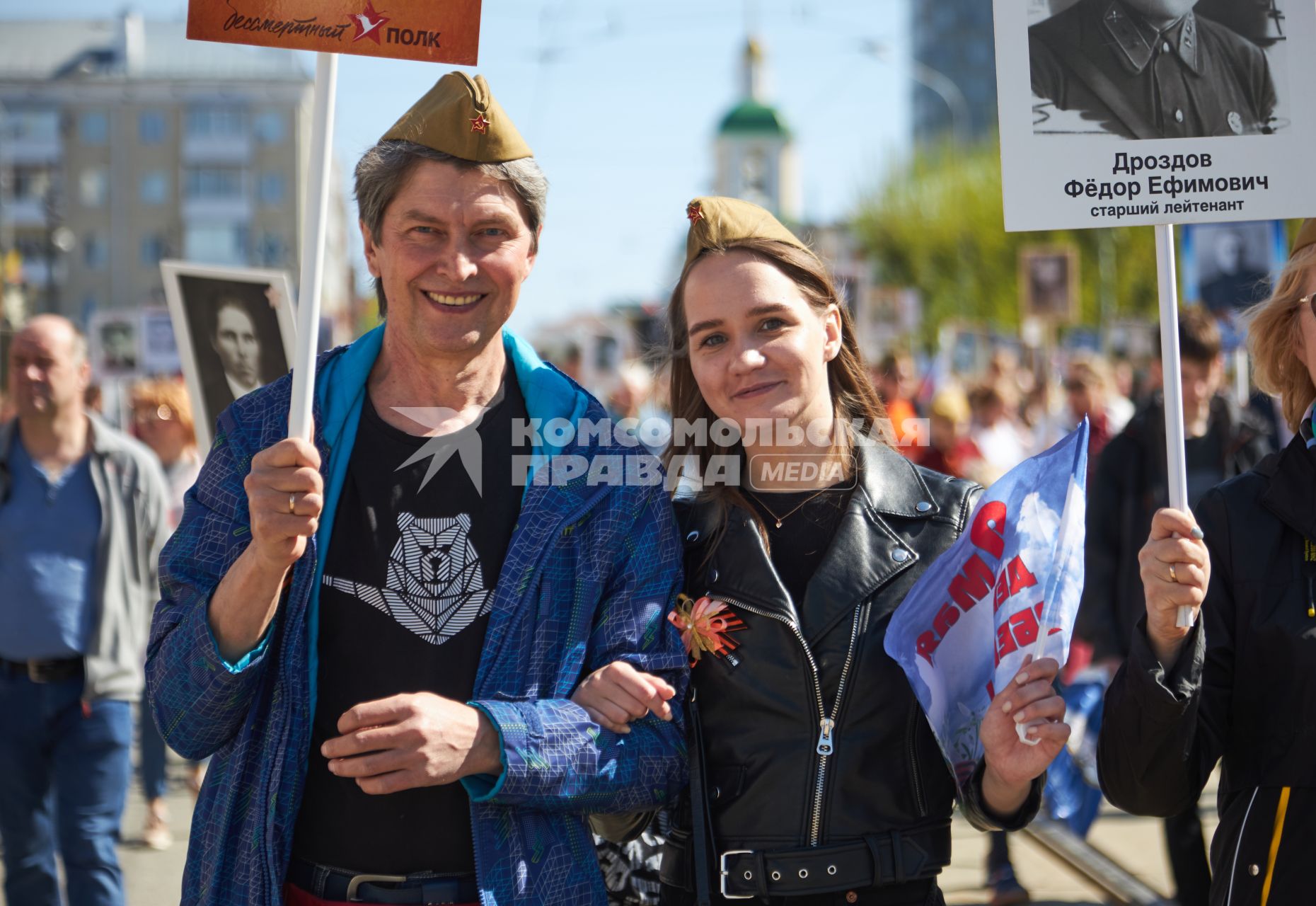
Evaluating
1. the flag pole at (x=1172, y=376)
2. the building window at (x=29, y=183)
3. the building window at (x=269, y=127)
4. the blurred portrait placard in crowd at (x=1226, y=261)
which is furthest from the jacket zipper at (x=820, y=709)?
the building window at (x=29, y=183)

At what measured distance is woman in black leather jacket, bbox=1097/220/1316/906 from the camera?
7.75 ft

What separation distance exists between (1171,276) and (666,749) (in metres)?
1.21

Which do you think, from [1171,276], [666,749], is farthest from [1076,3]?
[666,749]

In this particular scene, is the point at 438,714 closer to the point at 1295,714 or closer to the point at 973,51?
the point at 1295,714

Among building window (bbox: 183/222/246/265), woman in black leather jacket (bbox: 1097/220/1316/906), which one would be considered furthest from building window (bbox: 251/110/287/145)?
woman in black leather jacket (bbox: 1097/220/1316/906)

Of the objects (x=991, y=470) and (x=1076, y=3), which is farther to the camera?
(x=991, y=470)

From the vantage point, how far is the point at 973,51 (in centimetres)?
14350

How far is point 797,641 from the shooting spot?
2682 millimetres

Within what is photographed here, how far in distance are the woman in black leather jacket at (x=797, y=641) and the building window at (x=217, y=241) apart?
7790 centimetres

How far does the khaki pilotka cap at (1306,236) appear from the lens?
2625mm

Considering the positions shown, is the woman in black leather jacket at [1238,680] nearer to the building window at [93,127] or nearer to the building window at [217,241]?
the building window at [217,241]

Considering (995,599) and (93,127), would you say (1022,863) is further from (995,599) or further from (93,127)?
(93,127)

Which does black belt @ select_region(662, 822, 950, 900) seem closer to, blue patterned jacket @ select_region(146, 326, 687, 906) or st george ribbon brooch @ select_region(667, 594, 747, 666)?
blue patterned jacket @ select_region(146, 326, 687, 906)

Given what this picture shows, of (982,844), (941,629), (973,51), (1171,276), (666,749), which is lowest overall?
(982,844)
